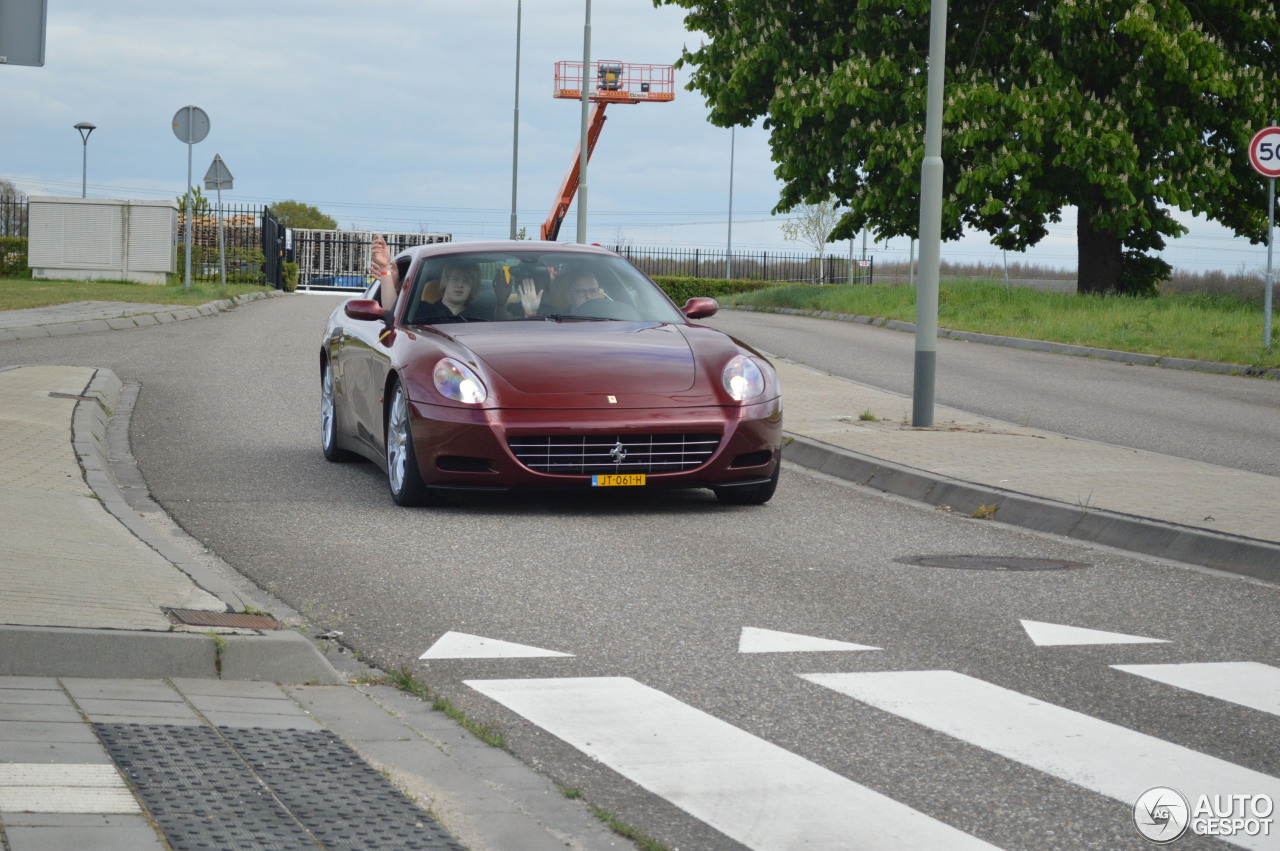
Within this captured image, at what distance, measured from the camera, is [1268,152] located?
2108 centimetres

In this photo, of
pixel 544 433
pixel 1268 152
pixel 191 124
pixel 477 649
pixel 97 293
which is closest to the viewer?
pixel 477 649

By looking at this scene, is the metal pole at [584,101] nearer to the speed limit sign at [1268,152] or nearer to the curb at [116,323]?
the curb at [116,323]

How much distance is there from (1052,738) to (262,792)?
2.26 meters

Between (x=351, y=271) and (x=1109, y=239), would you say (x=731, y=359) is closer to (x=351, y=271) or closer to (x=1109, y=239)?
(x=1109, y=239)

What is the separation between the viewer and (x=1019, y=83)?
3041cm

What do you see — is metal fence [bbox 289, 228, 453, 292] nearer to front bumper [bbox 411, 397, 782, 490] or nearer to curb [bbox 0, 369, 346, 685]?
front bumper [bbox 411, 397, 782, 490]

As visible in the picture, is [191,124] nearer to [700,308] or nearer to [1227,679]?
[700,308]

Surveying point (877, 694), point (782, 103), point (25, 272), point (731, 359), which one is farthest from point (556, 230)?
point (877, 694)

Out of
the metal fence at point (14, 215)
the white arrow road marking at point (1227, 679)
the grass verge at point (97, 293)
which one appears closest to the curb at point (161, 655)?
the white arrow road marking at point (1227, 679)

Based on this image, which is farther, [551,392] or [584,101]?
[584,101]

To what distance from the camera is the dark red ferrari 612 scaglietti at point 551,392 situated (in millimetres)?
8633

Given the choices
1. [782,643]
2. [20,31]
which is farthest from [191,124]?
[782,643]

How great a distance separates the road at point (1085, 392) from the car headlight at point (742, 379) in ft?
14.9

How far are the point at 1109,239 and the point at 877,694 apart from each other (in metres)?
30.1
